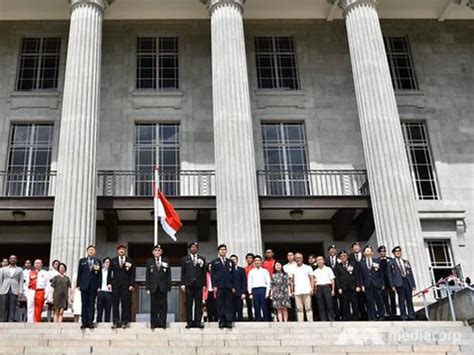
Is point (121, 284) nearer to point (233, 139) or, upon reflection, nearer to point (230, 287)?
point (230, 287)

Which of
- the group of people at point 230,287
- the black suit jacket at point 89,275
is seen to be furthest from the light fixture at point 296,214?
the black suit jacket at point 89,275

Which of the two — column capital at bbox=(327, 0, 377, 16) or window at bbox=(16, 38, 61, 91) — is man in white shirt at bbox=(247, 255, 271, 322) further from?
window at bbox=(16, 38, 61, 91)

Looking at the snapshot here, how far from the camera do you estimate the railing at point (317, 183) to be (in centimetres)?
2052

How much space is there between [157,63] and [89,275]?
12.9 meters

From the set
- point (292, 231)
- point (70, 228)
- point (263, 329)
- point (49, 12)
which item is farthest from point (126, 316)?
point (49, 12)

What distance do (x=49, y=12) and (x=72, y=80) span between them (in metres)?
5.55

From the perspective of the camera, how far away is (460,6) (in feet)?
74.3

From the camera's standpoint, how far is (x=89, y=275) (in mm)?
11148

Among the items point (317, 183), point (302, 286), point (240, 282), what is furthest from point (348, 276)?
point (317, 183)

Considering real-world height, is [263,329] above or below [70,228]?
below

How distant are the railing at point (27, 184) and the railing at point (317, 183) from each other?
698 cm

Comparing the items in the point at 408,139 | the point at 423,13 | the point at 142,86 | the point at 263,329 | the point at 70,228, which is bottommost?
the point at 263,329

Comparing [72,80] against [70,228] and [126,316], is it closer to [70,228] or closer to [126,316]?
[70,228]

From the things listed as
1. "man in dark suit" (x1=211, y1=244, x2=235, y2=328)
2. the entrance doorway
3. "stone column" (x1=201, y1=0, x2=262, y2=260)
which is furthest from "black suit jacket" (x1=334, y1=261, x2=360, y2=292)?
the entrance doorway
